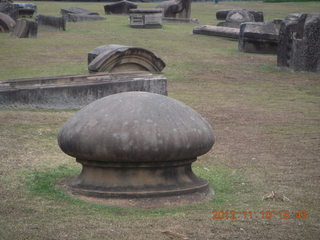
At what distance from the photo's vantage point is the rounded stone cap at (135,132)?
596 cm

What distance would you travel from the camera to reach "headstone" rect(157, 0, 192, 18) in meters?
30.7

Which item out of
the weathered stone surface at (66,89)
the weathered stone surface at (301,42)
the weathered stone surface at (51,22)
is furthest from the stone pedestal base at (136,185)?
the weathered stone surface at (51,22)

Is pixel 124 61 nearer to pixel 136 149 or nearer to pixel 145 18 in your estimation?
pixel 136 149

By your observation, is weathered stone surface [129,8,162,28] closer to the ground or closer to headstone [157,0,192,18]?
headstone [157,0,192,18]

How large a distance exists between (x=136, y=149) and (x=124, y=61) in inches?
330

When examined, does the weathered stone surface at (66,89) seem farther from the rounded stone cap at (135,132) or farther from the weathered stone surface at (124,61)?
the rounded stone cap at (135,132)

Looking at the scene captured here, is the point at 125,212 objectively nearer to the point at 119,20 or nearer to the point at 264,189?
the point at 264,189

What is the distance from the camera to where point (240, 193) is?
6660 mm

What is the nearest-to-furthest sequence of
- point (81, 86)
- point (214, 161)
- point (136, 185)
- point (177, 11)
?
1. point (136, 185)
2. point (214, 161)
3. point (81, 86)
4. point (177, 11)

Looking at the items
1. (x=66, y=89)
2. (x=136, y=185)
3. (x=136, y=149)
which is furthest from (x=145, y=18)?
(x=136, y=149)

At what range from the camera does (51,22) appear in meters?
25.6

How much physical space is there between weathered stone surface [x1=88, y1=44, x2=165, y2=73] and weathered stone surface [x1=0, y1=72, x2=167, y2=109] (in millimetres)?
1110
